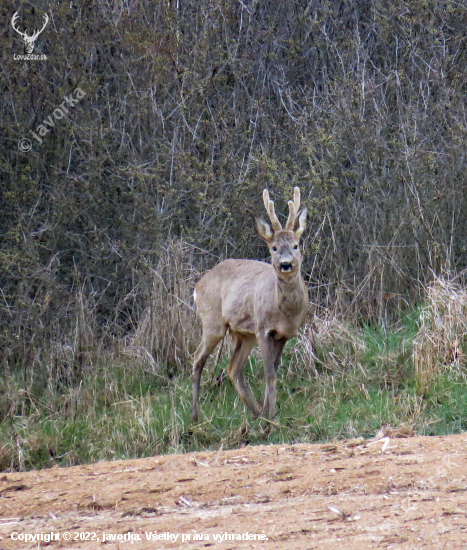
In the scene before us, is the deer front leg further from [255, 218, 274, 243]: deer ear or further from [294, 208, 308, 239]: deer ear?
[294, 208, 308, 239]: deer ear

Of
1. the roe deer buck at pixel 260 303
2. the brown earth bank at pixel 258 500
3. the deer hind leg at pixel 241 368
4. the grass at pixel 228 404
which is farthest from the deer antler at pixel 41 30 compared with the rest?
the brown earth bank at pixel 258 500

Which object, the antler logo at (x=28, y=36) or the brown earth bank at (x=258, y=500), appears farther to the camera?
the antler logo at (x=28, y=36)

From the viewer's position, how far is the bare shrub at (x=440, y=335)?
816 cm

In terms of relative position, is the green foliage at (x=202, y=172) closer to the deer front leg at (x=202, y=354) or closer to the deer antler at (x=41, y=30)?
the deer antler at (x=41, y=30)

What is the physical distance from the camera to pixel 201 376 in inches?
363

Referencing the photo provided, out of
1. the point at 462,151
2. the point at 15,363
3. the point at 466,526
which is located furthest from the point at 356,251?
the point at 466,526

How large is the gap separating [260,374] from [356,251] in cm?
273

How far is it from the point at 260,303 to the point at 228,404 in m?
1.29

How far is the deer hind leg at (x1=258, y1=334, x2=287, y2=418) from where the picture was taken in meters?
8.02

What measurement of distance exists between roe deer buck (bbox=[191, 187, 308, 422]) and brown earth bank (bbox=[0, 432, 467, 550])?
1933mm

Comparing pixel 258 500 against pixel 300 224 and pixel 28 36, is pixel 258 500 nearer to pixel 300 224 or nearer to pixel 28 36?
pixel 300 224

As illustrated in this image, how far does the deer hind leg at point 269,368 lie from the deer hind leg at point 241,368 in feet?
0.77

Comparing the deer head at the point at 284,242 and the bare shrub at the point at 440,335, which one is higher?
the deer head at the point at 284,242

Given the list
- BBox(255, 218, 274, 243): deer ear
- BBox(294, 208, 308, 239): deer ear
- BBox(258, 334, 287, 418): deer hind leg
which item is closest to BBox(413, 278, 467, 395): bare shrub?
BBox(258, 334, 287, 418): deer hind leg
